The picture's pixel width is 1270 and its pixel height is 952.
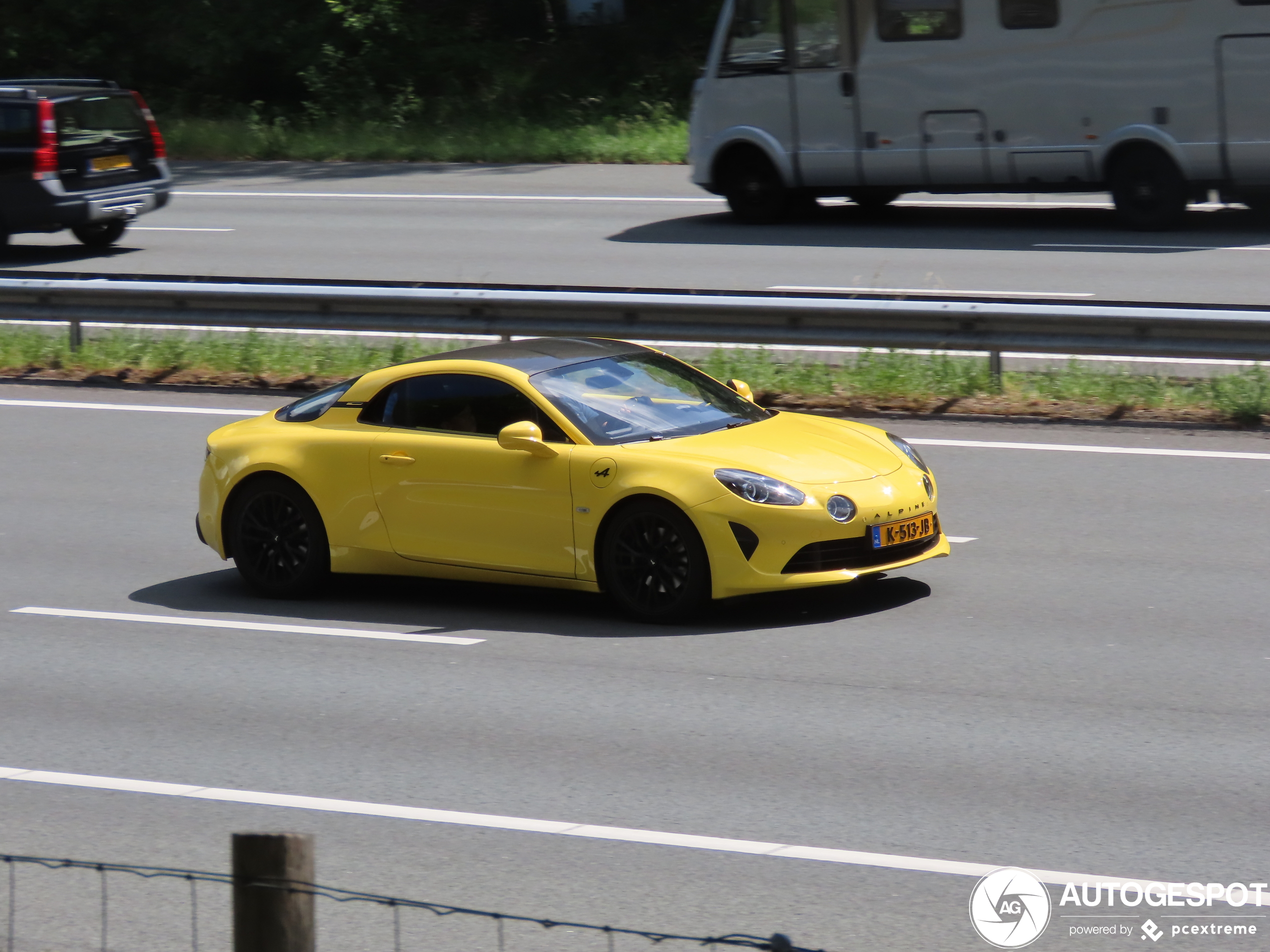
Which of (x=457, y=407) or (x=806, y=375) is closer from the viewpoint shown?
(x=457, y=407)

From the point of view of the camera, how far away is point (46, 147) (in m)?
21.8

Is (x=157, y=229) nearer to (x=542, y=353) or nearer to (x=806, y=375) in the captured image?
(x=806, y=375)

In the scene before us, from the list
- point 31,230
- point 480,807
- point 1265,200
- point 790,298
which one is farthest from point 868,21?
point 480,807

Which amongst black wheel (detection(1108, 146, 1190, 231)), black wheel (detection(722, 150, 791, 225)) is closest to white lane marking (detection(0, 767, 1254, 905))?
black wheel (detection(1108, 146, 1190, 231))

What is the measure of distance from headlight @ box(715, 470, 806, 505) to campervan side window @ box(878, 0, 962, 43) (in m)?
14.0

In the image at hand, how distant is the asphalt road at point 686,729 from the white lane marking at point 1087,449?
0.58 m

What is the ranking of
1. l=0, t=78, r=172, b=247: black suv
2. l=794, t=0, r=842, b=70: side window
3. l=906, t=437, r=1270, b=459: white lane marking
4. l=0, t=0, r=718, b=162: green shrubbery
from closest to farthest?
1. l=906, t=437, r=1270, b=459: white lane marking
2. l=794, t=0, r=842, b=70: side window
3. l=0, t=78, r=172, b=247: black suv
4. l=0, t=0, r=718, b=162: green shrubbery

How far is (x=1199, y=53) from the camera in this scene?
19609 millimetres

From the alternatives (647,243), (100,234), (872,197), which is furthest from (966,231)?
(100,234)

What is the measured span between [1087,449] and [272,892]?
9128 millimetres

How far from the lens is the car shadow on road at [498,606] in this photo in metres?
8.71

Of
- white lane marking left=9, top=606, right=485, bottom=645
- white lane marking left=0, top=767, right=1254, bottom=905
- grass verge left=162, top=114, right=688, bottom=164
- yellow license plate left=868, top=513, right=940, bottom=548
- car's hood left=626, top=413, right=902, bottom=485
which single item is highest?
grass verge left=162, top=114, right=688, bottom=164

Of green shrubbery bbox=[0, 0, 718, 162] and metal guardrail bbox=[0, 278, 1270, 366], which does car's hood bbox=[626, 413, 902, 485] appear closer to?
metal guardrail bbox=[0, 278, 1270, 366]

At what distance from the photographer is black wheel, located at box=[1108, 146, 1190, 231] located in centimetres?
2005
